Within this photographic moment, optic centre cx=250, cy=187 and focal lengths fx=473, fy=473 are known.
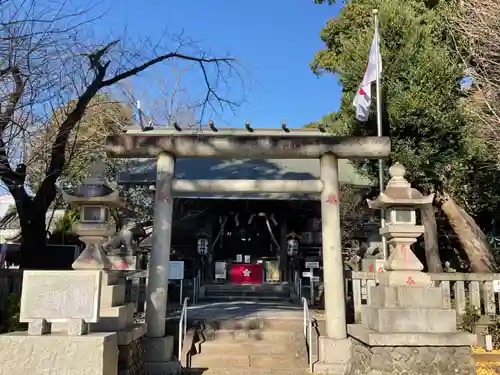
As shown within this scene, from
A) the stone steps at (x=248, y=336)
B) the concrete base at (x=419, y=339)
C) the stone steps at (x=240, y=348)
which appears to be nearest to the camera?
the concrete base at (x=419, y=339)

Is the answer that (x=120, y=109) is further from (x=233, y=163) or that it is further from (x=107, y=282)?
(x=107, y=282)

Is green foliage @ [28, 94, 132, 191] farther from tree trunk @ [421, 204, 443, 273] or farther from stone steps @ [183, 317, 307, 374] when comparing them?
tree trunk @ [421, 204, 443, 273]

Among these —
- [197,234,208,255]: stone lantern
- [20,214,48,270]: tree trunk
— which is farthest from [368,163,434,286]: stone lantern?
[197,234,208,255]: stone lantern

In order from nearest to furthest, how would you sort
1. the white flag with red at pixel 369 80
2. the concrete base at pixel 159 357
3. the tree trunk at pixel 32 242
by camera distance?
the concrete base at pixel 159 357 → the tree trunk at pixel 32 242 → the white flag with red at pixel 369 80

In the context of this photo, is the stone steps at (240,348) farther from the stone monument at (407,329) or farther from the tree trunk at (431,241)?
the tree trunk at (431,241)

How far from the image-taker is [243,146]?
9609 millimetres

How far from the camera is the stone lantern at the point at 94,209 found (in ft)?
26.0

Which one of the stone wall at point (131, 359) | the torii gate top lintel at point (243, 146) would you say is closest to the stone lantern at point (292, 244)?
the torii gate top lintel at point (243, 146)

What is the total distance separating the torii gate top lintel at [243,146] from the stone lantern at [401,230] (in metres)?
1.74

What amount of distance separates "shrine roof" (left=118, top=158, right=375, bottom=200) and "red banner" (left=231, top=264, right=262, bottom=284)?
4.80 meters

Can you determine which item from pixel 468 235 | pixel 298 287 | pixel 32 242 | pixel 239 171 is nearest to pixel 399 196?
pixel 468 235

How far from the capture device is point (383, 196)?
24.9ft

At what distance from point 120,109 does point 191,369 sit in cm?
1672

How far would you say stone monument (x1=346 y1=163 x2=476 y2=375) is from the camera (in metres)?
6.53
